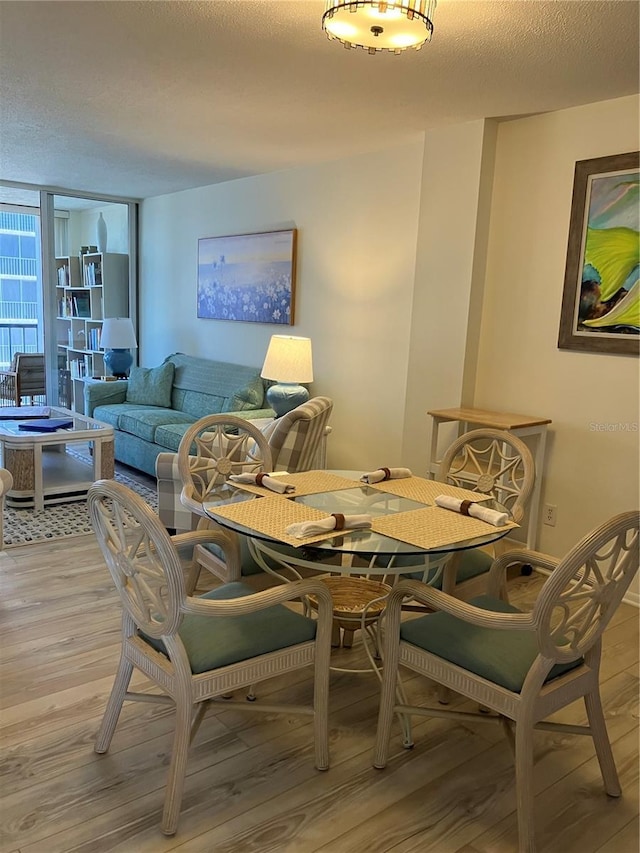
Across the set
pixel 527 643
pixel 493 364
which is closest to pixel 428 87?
pixel 493 364

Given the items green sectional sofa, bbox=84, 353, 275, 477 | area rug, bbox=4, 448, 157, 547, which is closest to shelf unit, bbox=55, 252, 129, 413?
green sectional sofa, bbox=84, 353, 275, 477

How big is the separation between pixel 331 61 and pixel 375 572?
2.09 metres

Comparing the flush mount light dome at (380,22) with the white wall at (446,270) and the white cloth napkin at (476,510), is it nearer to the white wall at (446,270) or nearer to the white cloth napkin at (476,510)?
the white cloth napkin at (476,510)

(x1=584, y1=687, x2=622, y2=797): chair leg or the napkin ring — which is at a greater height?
the napkin ring

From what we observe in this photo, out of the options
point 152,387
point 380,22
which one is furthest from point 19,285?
point 380,22

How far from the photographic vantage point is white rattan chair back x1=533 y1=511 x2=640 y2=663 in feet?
4.96

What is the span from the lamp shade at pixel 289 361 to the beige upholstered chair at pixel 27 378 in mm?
3230

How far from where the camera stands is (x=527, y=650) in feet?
5.76

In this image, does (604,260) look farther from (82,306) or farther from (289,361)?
(82,306)

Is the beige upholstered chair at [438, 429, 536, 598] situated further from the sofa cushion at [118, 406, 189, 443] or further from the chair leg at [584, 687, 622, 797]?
the sofa cushion at [118, 406, 189, 443]

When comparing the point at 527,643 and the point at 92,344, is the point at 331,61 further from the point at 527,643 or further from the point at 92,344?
the point at 92,344

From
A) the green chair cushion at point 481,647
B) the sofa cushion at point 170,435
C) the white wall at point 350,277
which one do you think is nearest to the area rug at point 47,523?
the sofa cushion at point 170,435

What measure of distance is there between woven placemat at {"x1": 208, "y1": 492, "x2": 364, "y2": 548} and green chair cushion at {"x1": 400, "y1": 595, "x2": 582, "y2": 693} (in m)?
0.36

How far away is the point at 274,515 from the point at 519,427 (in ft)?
5.70
